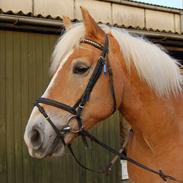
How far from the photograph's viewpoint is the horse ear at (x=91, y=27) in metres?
2.80

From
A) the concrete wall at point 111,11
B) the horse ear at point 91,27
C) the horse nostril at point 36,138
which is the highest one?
the concrete wall at point 111,11

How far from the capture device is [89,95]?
9.07 feet

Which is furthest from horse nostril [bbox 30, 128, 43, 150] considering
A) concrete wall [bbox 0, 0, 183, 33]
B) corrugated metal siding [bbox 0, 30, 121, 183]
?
concrete wall [bbox 0, 0, 183, 33]

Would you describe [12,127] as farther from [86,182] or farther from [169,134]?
[169,134]

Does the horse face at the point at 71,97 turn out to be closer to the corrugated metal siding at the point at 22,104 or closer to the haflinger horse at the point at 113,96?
the haflinger horse at the point at 113,96

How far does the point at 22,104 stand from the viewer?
596cm

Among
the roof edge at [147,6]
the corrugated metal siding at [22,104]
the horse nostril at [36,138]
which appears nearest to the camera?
the horse nostril at [36,138]

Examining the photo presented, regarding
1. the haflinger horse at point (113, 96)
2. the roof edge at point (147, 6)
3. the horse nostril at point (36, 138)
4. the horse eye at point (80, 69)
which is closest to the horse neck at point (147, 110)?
the haflinger horse at point (113, 96)

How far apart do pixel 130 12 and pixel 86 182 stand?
4551 mm

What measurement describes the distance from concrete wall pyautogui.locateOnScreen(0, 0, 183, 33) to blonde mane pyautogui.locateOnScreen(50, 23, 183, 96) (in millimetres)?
4886

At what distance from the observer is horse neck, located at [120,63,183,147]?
9.60 ft

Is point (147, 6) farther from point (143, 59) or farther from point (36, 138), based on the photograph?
point (36, 138)

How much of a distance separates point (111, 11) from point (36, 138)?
696cm

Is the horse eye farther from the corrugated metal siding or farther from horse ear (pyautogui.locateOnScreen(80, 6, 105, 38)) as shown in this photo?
the corrugated metal siding
